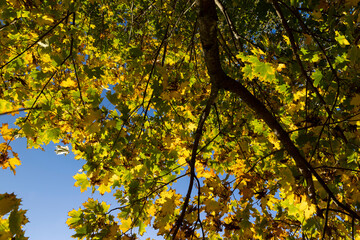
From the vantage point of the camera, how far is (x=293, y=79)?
2.48 m

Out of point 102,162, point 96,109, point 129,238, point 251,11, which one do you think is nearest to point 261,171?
point 129,238

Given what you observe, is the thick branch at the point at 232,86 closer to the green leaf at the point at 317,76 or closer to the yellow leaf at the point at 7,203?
the green leaf at the point at 317,76

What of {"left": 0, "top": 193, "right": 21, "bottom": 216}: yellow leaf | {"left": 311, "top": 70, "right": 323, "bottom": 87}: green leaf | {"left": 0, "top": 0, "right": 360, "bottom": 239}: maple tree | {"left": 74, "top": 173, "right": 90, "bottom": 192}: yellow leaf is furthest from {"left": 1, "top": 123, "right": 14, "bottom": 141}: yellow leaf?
{"left": 311, "top": 70, "right": 323, "bottom": 87}: green leaf

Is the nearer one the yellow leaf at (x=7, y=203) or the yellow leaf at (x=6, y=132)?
the yellow leaf at (x=7, y=203)

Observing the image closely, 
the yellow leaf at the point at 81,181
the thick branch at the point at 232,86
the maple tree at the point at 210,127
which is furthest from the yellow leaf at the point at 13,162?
the thick branch at the point at 232,86

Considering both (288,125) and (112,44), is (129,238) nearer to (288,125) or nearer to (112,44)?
(288,125)

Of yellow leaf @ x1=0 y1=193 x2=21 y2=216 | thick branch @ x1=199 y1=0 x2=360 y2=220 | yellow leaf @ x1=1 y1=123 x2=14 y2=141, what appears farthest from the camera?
yellow leaf @ x1=1 y1=123 x2=14 y2=141

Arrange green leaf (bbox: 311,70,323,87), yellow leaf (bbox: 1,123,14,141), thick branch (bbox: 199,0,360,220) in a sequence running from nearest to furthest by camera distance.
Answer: thick branch (bbox: 199,0,360,220), green leaf (bbox: 311,70,323,87), yellow leaf (bbox: 1,123,14,141)

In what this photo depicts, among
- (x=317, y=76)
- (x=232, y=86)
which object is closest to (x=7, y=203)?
(x=232, y=86)

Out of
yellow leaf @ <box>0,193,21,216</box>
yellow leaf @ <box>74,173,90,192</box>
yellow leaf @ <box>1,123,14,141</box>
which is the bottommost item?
yellow leaf @ <box>0,193,21,216</box>

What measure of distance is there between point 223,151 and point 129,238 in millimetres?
1805

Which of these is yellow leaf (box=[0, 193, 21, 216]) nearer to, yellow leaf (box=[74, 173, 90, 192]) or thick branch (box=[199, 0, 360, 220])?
yellow leaf (box=[74, 173, 90, 192])

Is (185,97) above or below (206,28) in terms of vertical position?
above

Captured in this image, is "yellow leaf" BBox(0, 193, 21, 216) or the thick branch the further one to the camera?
the thick branch
